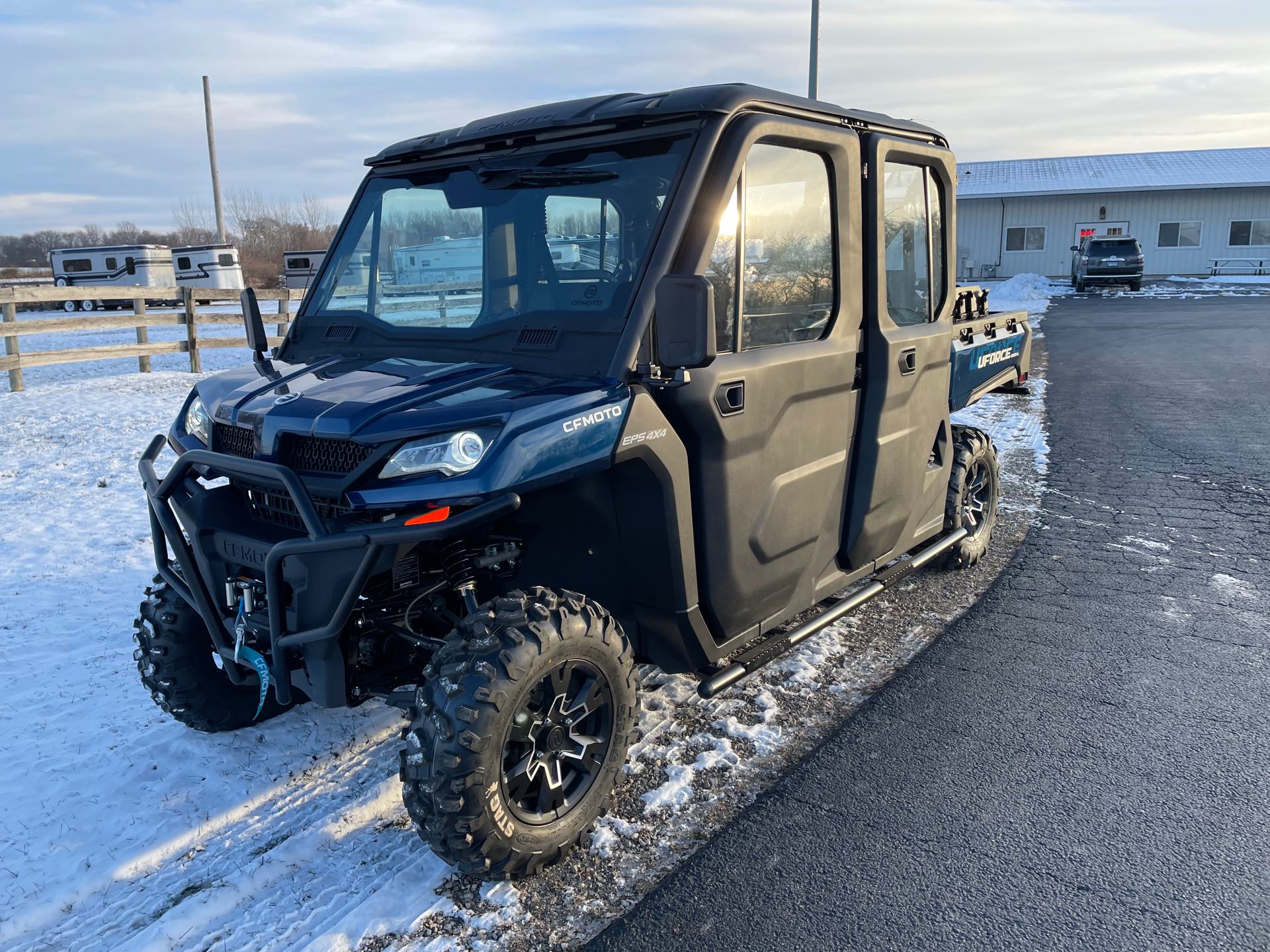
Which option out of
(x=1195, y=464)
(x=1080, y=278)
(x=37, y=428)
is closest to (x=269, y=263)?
(x=1080, y=278)

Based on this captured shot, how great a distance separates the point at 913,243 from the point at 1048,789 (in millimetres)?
2523

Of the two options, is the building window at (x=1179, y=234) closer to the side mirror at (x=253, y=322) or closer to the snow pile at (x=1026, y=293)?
the snow pile at (x=1026, y=293)

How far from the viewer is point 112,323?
1435 cm

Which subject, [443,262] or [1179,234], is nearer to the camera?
[443,262]

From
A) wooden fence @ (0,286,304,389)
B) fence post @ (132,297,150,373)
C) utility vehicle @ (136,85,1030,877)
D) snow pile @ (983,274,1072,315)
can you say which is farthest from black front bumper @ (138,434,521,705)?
snow pile @ (983,274,1072,315)

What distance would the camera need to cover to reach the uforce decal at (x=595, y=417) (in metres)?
2.80

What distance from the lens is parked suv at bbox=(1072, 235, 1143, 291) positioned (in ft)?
107

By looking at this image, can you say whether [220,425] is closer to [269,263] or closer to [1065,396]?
[1065,396]

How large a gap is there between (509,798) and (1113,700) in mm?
2746

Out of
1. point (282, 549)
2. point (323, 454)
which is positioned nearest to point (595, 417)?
point (323, 454)

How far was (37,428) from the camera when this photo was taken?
10125 mm

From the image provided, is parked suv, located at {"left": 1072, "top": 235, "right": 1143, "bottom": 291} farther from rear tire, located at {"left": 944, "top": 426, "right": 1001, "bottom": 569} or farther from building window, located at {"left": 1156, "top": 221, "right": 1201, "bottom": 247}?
rear tire, located at {"left": 944, "top": 426, "right": 1001, "bottom": 569}

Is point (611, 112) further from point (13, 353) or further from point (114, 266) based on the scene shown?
point (114, 266)

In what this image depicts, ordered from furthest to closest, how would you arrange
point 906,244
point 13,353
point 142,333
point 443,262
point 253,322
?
point 142,333 < point 13,353 < point 906,244 < point 253,322 < point 443,262
